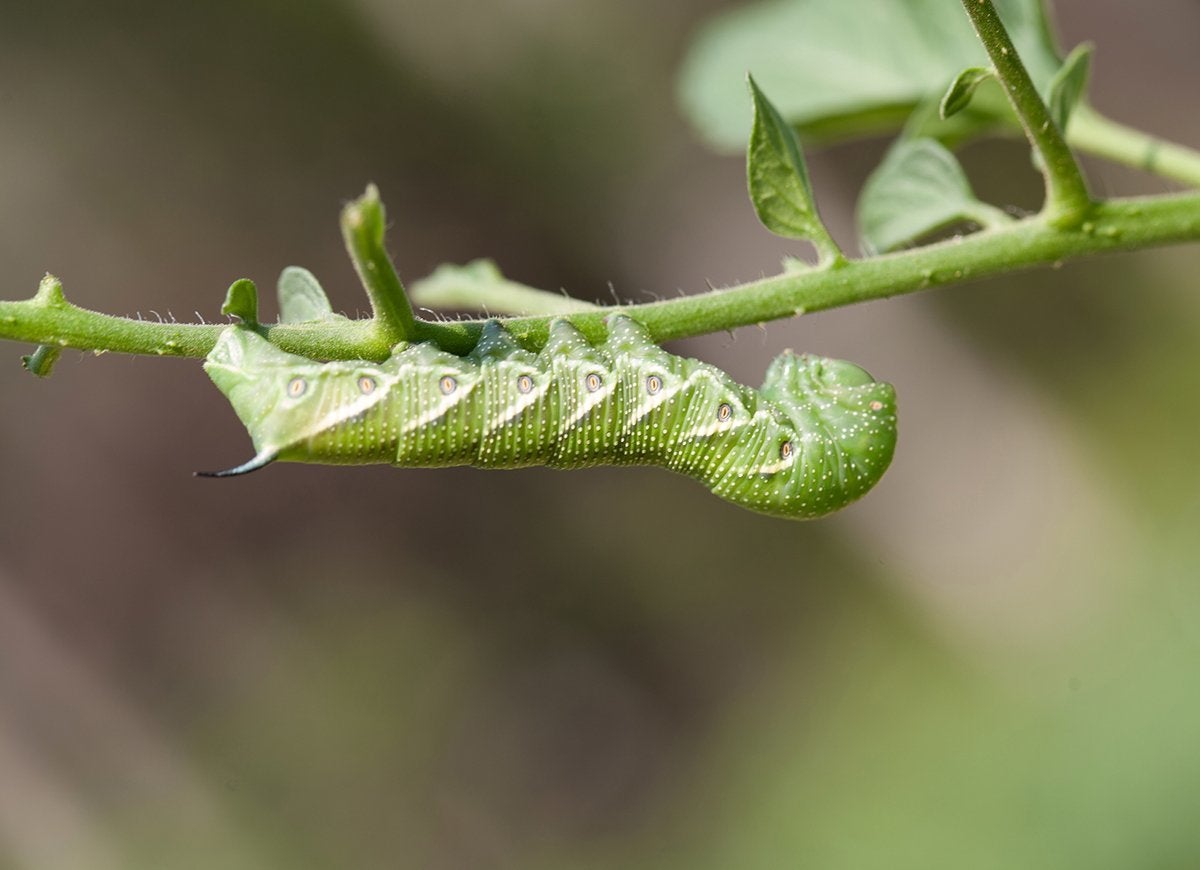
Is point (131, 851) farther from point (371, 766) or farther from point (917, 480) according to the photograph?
point (917, 480)

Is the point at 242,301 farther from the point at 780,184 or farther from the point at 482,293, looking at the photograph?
the point at 780,184

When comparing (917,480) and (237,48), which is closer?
(237,48)

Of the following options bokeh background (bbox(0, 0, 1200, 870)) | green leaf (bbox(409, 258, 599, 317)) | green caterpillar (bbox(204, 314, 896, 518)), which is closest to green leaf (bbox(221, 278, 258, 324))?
green caterpillar (bbox(204, 314, 896, 518))

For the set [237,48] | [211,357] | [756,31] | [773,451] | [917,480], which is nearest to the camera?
[211,357]

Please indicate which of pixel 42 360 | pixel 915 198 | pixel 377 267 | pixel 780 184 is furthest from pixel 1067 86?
pixel 42 360

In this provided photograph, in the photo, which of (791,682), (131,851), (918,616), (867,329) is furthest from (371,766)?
(867,329)

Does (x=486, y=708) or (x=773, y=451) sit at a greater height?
(x=773, y=451)
